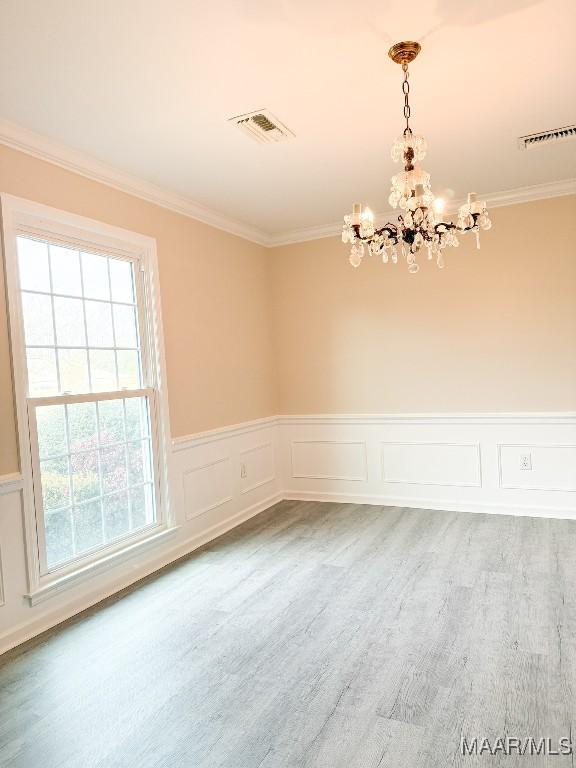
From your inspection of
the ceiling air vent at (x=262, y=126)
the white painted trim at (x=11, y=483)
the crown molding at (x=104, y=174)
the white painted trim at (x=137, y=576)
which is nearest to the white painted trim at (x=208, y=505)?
the white painted trim at (x=137, y=576)

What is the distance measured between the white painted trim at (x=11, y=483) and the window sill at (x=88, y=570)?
553 mm

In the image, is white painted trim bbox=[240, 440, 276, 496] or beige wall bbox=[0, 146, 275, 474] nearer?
beige wall bbox=[0, 146, 275, 474]

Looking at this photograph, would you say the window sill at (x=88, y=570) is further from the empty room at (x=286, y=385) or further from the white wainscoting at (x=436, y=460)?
the white wainscoting at (x=436, y=460)

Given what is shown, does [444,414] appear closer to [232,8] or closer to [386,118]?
[386,118]

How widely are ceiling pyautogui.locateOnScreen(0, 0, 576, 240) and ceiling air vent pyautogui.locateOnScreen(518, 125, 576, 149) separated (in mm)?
87

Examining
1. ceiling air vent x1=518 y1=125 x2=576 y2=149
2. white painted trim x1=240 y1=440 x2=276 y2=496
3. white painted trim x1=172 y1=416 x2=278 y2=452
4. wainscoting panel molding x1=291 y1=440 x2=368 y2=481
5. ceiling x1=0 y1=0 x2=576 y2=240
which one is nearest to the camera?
ceiling x1=0 y1=0 x2=576 y2=240

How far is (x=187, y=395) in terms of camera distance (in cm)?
405

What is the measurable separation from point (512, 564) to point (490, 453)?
1.32 metres

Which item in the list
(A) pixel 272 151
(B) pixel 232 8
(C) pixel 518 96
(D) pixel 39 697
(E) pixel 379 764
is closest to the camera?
(E) pixel 379 764

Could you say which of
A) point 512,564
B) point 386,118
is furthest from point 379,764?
point 386,118

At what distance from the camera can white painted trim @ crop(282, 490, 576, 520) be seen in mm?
4294

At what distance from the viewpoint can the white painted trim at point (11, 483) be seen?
104 inches

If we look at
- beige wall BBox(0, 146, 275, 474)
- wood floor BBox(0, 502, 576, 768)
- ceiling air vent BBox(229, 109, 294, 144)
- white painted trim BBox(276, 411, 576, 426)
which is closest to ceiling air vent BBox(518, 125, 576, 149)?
ceiling air vent BBox(229, 109, 294, 144)

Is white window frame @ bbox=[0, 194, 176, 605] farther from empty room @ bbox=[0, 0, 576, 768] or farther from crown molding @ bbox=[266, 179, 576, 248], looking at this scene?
crown molding @ bbox=[266, 179, 576, 248]
